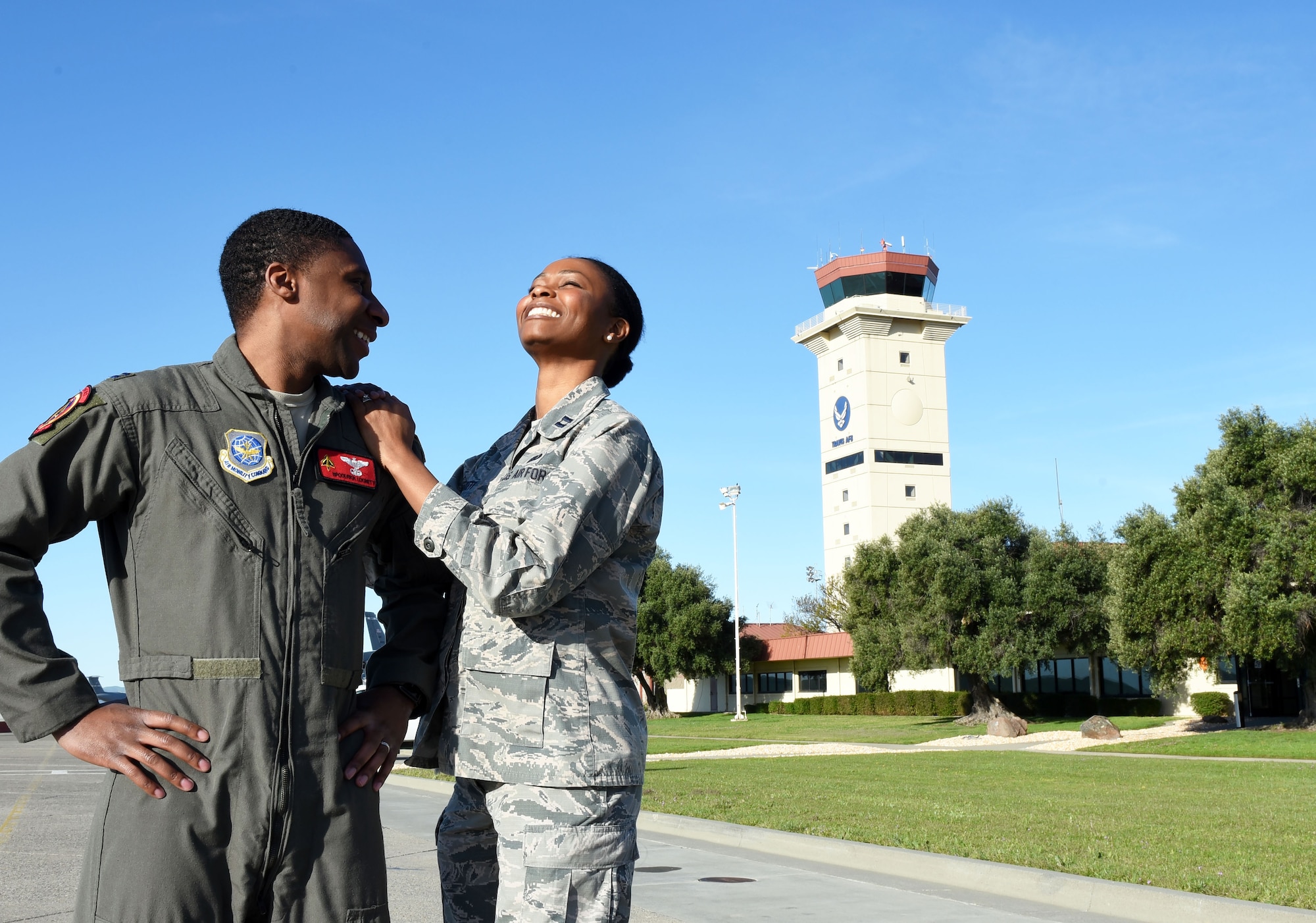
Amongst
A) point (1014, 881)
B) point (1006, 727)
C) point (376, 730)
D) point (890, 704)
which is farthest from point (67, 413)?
point (890, 704)

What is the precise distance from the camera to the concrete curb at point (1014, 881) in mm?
5977

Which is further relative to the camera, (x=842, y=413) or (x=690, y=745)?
(x=842, y=413)

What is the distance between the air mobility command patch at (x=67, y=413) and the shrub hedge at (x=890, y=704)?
48013 millimetres

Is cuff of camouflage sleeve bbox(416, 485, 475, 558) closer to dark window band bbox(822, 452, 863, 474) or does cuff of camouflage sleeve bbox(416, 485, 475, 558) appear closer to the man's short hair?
the man's short hair

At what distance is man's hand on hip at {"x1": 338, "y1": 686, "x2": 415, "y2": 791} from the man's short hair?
93 centimetres

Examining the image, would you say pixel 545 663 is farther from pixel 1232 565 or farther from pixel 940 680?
pixel 940 680

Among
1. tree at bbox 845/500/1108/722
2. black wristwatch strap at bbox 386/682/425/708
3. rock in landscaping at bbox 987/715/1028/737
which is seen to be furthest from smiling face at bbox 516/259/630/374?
tree at bbox 845/500/1108/722

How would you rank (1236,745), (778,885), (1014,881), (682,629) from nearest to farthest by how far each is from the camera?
(1014,881) → (778,885) → (1236,745) → (682,629)

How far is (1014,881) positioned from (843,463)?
234ft

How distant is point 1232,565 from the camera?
2923 centimetres

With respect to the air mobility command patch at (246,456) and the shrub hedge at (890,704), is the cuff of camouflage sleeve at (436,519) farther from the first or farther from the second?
the shrub hedge at (890,704)

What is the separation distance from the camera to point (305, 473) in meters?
2.56

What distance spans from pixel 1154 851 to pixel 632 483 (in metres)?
7.59

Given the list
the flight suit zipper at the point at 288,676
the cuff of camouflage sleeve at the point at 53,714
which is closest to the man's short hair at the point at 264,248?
the flight suit zipper at the point at 288,676
